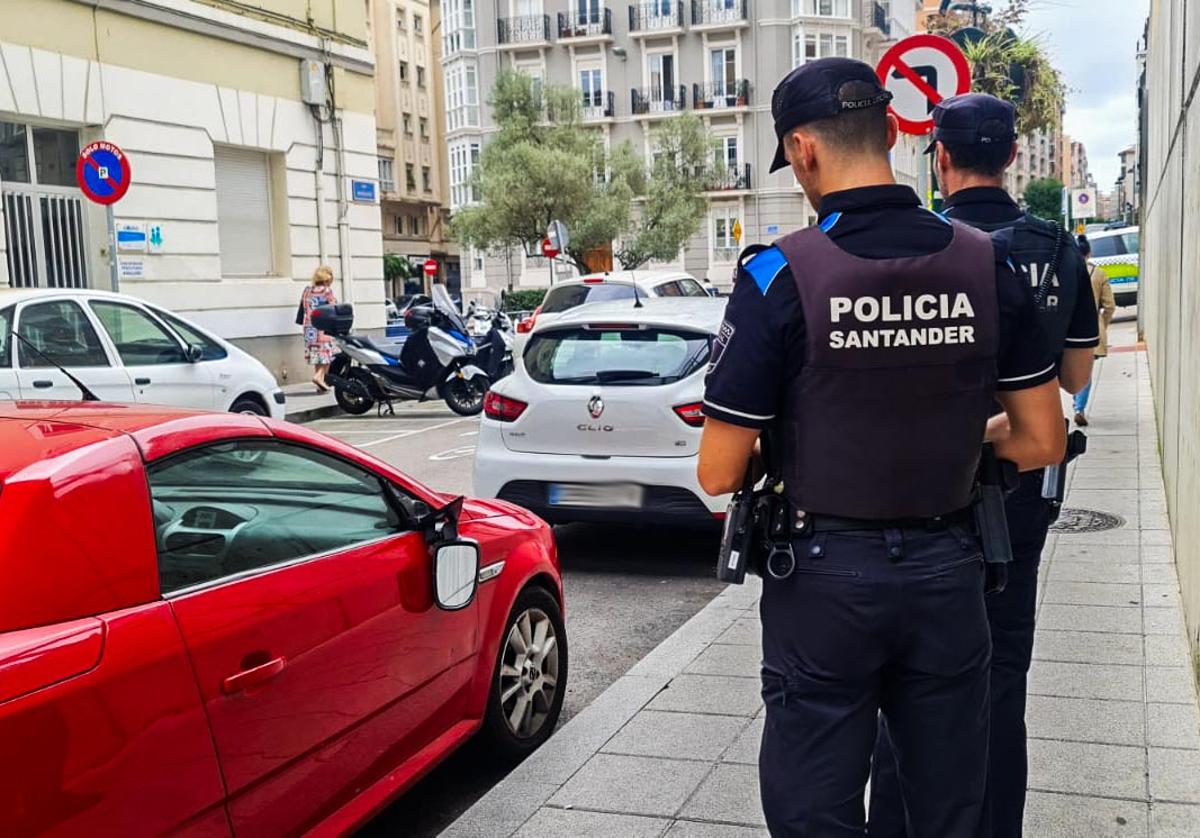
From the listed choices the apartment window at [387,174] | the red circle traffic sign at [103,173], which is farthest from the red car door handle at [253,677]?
the apartment window at [387,174]

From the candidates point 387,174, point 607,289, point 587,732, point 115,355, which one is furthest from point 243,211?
point 387,174

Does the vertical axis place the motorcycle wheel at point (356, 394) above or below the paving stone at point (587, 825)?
above

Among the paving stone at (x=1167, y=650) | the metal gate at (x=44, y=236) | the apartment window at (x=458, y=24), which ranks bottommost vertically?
the paving stone at (x=1167, y=650)

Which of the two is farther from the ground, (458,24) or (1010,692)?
(458,24)

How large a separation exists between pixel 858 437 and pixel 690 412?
4462 millimetres

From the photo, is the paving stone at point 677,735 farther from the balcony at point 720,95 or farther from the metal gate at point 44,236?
the balcony at point 720,95

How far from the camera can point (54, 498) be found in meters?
2.65

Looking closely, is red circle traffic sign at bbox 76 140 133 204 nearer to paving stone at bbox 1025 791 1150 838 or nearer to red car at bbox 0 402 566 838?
red car at bbox 0 402 566 838

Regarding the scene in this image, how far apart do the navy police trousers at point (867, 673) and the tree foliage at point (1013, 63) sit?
2080 centimetres

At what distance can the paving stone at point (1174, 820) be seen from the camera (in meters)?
3.41

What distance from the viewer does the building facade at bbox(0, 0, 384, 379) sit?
16.1 meters

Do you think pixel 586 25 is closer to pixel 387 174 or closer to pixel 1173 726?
pixel 387 174

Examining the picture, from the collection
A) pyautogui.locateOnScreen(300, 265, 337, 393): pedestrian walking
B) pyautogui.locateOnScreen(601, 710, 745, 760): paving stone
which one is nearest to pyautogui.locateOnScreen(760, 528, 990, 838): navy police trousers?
pyautogui.locateOnScreen(601, 710, 745, 760): paving stone

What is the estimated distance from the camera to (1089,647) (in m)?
5.16
